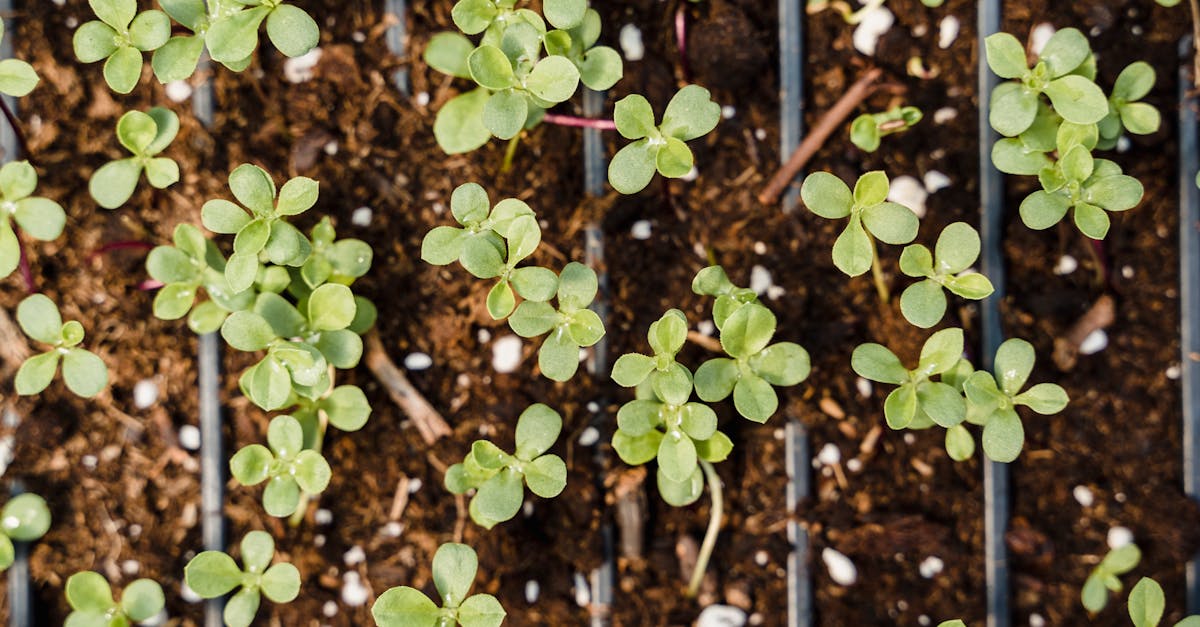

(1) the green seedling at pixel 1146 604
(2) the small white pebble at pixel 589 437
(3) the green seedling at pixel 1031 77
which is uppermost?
(3) the green seedling at pixel 1031 77

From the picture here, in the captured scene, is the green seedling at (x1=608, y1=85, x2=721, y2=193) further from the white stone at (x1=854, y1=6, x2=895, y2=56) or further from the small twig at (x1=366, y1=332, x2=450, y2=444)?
the small twig at (x1=366, y1=332, x2=450, y2=444)

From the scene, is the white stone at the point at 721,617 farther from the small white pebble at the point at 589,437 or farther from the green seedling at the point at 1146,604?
the green seedling at the point at 1146,604

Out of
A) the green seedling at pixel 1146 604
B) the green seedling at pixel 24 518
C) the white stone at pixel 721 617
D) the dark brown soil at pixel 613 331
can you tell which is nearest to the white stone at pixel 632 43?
the dark brown soil at pixel 613 331

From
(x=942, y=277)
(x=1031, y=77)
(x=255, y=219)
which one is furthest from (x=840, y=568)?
(x=255, y=219)

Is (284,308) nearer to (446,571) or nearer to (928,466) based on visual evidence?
(446,571)

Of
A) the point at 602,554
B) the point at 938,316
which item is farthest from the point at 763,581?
the point at 938,316

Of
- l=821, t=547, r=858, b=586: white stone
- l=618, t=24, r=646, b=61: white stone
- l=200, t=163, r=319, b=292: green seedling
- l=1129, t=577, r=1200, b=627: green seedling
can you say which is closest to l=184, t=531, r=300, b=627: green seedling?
l=200, t=163, r=319, b=292: green seedling
